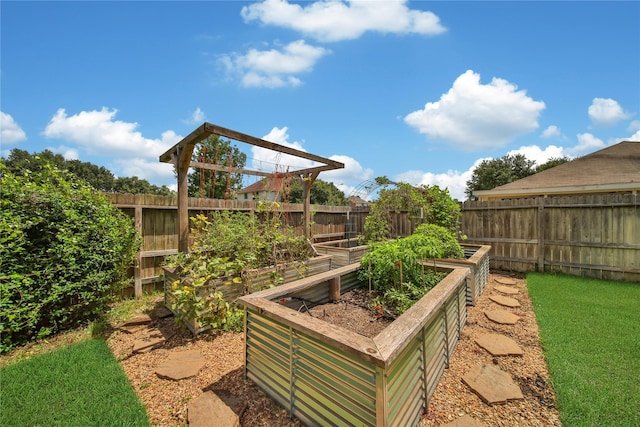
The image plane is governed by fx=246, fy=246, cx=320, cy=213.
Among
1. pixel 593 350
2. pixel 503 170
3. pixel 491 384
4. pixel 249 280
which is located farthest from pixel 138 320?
pixel 503 170

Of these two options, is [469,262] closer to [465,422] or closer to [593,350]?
[593,350]

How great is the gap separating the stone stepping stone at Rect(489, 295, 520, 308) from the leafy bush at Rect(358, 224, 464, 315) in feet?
4.28

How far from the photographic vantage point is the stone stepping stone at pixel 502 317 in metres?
3.10

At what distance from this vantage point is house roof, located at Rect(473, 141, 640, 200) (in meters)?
6.97

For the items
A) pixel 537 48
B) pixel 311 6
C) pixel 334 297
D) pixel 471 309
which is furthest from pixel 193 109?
pixel 537 48

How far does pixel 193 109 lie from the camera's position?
5574 mm

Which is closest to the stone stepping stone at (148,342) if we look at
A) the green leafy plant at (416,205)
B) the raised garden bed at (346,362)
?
the raised garden bed at (346,362)

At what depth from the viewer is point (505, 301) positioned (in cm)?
381

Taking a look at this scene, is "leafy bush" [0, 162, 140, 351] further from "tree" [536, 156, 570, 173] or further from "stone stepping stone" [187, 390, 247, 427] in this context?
"tree" [536, 156, 570, 173]

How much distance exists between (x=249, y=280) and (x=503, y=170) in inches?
1026

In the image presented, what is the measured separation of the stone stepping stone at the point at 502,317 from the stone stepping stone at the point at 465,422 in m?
1.94

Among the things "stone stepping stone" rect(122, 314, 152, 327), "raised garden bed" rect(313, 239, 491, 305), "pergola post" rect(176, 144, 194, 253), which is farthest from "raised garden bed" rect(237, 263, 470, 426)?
"stone stepping stone" rect(122, 314, 152, 327)

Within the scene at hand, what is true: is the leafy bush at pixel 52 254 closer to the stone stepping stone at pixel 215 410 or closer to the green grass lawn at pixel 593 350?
the stone stepping stone at pixel 215 410

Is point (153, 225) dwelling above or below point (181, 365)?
above
